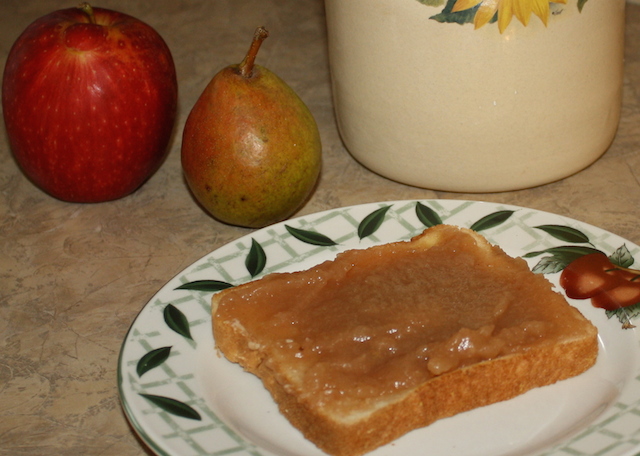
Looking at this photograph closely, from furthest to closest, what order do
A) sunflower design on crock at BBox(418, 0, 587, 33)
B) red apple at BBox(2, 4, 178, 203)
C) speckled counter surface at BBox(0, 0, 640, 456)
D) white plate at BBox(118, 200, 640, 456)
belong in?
1. red apple at BBox(2, 4, 178, 203)
2. sunflower design on crock at BBox(418, 0, 587, 33)
3. speckled counter surface at BBox(0, 0, 640, 456)
4. white plate at BBox(118, 200, 640, 456)

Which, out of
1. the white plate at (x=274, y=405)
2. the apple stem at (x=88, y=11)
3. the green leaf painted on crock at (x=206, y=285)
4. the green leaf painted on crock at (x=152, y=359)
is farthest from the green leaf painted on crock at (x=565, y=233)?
the apple stem at (x=88, y=11)

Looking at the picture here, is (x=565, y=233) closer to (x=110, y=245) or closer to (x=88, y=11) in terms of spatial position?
(x=110, y=245)

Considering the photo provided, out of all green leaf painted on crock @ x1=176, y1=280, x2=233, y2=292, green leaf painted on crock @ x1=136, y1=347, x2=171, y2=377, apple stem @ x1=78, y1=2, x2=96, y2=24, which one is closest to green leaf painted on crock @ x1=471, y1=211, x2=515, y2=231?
green leaf painted on crock @ x1=176, y1=280, x2=233, y2=292

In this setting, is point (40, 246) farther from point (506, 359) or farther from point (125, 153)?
point (506, 359)

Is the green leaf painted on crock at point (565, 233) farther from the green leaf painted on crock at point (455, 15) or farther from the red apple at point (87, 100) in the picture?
the red apple at point (87, 100)

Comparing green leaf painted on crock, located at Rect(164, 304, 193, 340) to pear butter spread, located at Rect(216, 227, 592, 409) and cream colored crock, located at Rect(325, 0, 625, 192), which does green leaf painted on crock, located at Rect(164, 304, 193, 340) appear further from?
cream colored crock, located at Rect(325, 0, 625, 192)

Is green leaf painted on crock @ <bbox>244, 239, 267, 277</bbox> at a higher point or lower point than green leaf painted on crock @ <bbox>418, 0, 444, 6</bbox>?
lower
